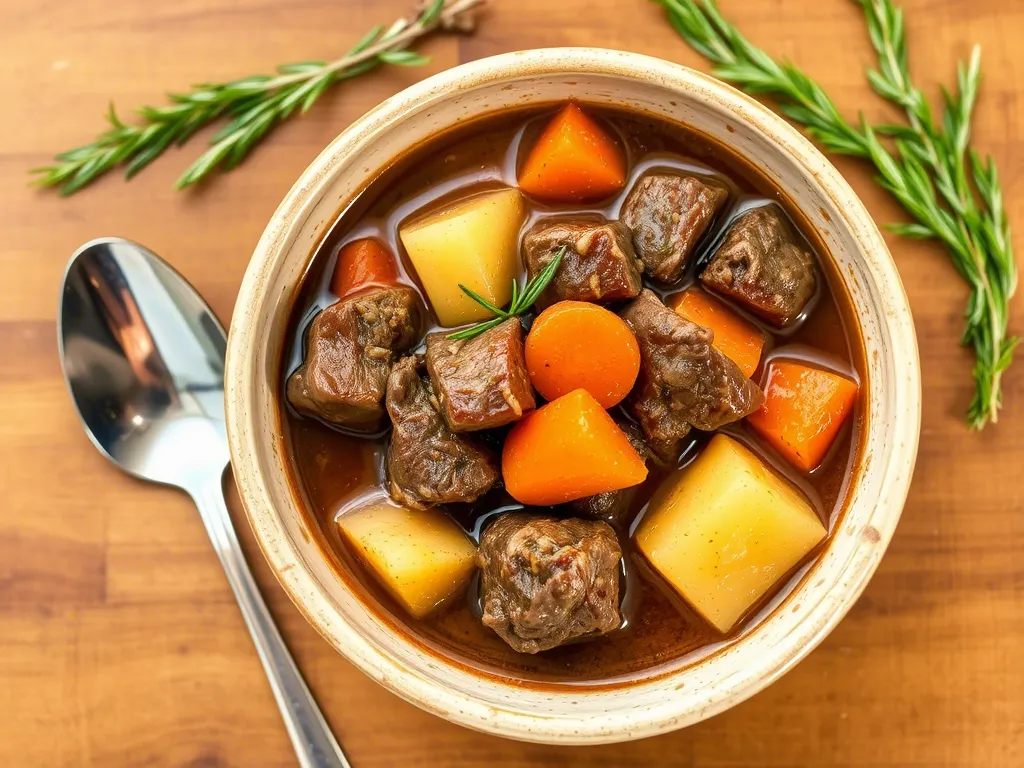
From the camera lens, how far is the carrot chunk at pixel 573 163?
2.22m

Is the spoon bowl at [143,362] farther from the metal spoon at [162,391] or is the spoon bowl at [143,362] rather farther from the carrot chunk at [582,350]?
the carrot chunk at [582,350]

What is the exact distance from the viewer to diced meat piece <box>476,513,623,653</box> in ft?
6.51

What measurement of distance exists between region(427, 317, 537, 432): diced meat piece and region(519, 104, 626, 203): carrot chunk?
40 cm

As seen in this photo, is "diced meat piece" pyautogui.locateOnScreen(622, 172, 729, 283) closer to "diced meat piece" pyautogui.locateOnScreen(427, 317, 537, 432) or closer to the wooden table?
"diced meat piece" pyautogui.locateOnScreen(427, 317, 537, 432)

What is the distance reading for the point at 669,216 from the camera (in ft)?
7.13

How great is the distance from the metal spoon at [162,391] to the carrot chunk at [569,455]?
3.14ft

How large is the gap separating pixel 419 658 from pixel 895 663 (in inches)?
57.9

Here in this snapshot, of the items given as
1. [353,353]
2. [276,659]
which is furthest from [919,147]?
[276,659]

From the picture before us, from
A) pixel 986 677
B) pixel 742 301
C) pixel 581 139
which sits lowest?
pixel 986 677

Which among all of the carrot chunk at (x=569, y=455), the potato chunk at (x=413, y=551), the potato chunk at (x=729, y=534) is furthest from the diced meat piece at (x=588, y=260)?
the potato chunk at (x=413, y=551)

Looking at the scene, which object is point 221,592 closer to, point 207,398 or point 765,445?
point 207,398

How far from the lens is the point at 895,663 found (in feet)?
8.47

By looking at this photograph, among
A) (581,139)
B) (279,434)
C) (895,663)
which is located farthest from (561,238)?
(895,663)

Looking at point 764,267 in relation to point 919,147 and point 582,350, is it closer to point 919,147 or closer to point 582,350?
point 582,350
